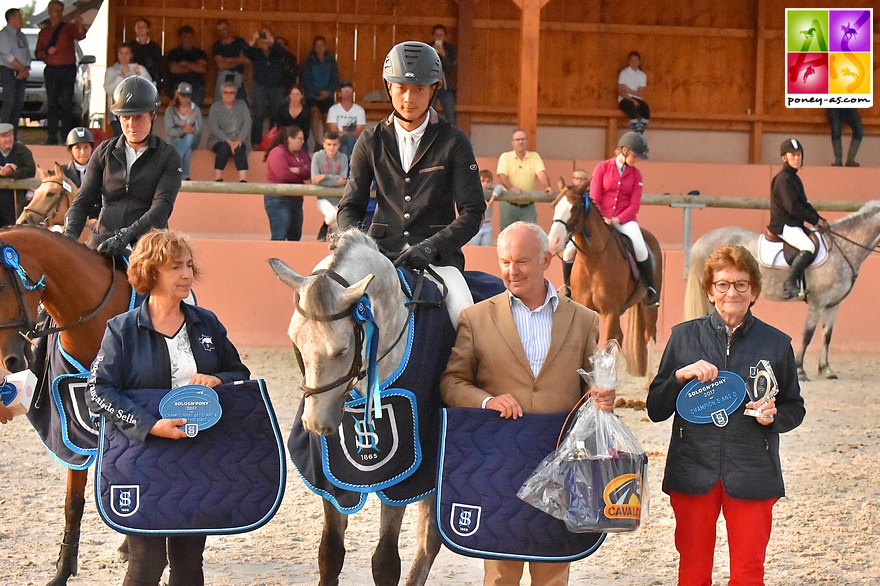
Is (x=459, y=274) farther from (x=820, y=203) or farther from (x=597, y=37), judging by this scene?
(x=597, y=37)

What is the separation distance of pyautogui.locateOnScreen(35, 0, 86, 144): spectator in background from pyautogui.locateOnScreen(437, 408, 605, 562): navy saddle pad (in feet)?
37.2

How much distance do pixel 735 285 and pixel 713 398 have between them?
0.36 meters

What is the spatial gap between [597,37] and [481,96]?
1.96 m

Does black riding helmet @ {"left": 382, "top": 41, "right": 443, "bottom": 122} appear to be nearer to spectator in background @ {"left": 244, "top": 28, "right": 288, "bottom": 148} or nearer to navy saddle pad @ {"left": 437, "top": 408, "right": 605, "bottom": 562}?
navy saddle pad @ {"left": 437, "top": 408, "right": 605, "bottom": 562}

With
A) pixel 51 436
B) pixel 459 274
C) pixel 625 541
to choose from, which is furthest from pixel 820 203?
pixel 51 436

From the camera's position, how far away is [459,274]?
12.2 ft

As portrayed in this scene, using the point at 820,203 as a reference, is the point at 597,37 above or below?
above

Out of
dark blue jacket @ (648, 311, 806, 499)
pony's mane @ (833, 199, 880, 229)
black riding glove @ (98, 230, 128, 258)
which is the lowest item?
dark blue jacket @ (648, 311, 806, 499)

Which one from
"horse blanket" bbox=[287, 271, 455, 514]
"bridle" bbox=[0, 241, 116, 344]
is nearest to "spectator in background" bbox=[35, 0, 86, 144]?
"bridle" bbox=[0, 241, 116, 344]

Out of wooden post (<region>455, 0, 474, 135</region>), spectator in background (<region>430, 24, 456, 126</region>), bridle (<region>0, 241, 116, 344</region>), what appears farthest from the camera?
wooden post (<region>455, 0, 474, 135</region>)

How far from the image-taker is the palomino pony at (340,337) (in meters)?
2.95

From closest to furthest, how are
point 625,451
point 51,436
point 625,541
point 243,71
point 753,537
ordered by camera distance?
point 625,451 < point 753,537 < point 51,436 < point 625,541 < point 243,71

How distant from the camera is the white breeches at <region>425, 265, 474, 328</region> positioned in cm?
359

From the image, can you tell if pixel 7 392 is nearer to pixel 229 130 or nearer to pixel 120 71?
pixel 229 130
